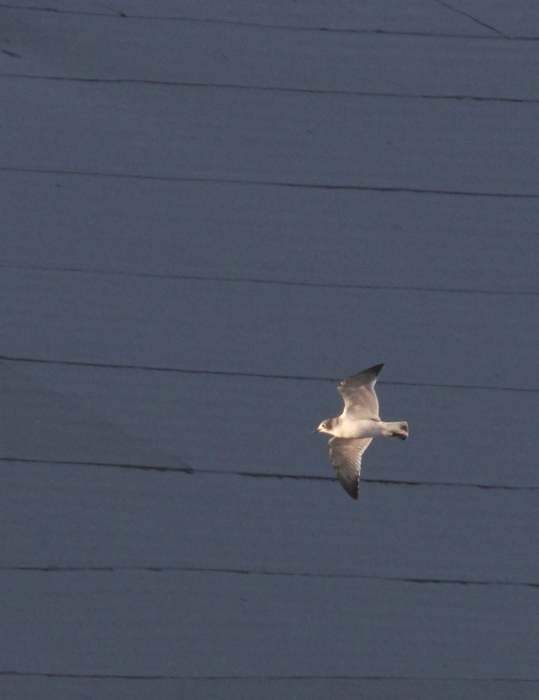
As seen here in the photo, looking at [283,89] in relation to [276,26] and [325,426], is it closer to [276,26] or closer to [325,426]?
[276,26]

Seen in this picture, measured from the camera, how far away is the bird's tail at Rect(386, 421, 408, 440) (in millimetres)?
2135

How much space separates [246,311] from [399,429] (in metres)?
0.42

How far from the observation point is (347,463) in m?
2.09

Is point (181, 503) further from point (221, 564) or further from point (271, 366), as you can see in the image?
point (271, 366)

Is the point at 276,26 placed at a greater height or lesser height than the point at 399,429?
greater

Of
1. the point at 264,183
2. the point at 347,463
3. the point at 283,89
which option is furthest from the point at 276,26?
the point at 347,463

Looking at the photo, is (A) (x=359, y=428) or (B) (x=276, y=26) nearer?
(A) (x=359, y=428)

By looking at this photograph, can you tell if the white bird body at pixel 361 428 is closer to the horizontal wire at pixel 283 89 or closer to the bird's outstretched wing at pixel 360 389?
the bird's outstretched wing at pixel 360 389

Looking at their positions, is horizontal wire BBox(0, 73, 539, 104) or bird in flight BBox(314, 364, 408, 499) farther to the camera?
horizontal wire BBox(0, 73, 539, 104)

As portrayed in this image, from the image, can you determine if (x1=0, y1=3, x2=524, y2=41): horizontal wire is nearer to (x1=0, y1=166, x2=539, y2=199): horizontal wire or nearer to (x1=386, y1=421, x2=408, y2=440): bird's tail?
(x1=0, y1=166, x2=539, y2=199): horizontal wire

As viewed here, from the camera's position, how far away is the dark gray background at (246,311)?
2.15 m

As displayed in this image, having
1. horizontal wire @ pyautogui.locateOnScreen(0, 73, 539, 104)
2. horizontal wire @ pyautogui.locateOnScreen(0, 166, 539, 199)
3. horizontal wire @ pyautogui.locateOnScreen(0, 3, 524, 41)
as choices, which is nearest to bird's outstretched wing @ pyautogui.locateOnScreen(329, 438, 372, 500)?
horizontal wire @ pyautogui.locateOnScreen(0, 166, 539, 199)

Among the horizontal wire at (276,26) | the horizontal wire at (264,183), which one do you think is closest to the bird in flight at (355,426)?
the horizontal wire at (264,183)

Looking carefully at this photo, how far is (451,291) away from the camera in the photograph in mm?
2219
